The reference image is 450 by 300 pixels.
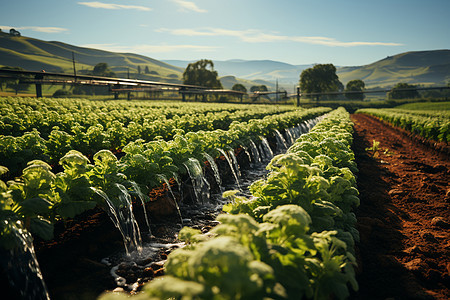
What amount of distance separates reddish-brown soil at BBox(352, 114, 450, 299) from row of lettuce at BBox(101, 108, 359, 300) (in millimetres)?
770

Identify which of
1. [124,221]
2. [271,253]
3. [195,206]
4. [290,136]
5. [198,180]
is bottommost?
[195,206]

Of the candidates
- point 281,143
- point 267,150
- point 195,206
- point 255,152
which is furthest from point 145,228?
point 281,143

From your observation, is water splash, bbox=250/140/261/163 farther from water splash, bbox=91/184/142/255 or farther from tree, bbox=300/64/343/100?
tree, bbox=300/64/343/100

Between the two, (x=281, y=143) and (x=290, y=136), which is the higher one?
(x=290, y=136)

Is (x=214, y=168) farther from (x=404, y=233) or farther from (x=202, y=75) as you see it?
(x=202, y=75)

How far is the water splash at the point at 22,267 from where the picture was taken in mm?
3054

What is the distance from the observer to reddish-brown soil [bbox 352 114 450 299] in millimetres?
3675

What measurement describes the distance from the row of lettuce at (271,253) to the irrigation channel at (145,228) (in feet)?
7.01

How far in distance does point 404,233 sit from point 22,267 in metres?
6.13

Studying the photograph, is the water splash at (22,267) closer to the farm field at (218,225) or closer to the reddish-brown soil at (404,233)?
the farm field at (218,225)

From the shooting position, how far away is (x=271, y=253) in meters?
2.20

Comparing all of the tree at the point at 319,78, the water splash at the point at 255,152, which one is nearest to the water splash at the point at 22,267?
the water splash at the point at 255,152

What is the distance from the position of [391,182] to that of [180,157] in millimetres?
6432

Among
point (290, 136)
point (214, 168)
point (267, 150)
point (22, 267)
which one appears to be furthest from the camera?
point (290, 136)
